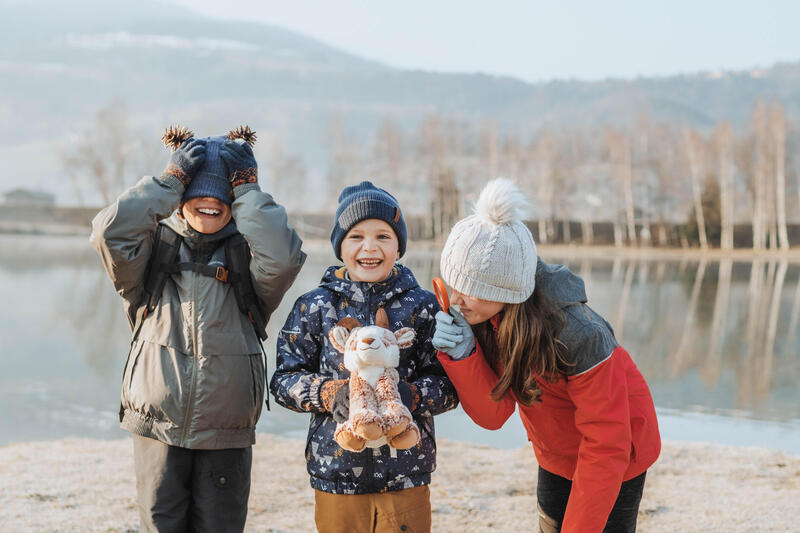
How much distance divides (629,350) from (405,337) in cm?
861

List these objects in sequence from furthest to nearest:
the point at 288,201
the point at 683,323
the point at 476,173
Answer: the point at 288,201
the point at 476,173
the point at 683,323

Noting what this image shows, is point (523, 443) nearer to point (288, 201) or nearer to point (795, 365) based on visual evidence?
point (795, 365)

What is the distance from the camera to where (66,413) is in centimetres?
647

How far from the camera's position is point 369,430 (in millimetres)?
1893

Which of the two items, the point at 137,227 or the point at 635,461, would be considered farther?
the point at 137,227

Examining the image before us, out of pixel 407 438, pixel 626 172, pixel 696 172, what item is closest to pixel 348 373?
pixel 407 438

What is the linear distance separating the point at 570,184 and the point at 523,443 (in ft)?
176

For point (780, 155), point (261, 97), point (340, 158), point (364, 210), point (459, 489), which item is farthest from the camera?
point (261, 97)

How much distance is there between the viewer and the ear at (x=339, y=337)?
2156 millimetres

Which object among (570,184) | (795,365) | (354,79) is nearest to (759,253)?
(570,184)

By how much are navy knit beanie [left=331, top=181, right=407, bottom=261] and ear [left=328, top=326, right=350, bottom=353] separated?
0.30m

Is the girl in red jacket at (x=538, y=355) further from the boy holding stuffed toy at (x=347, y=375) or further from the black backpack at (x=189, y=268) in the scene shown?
the black backpack at (x=189, y=268)

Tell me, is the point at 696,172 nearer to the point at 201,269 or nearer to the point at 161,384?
the point at 201,269

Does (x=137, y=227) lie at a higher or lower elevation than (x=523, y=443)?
higher
